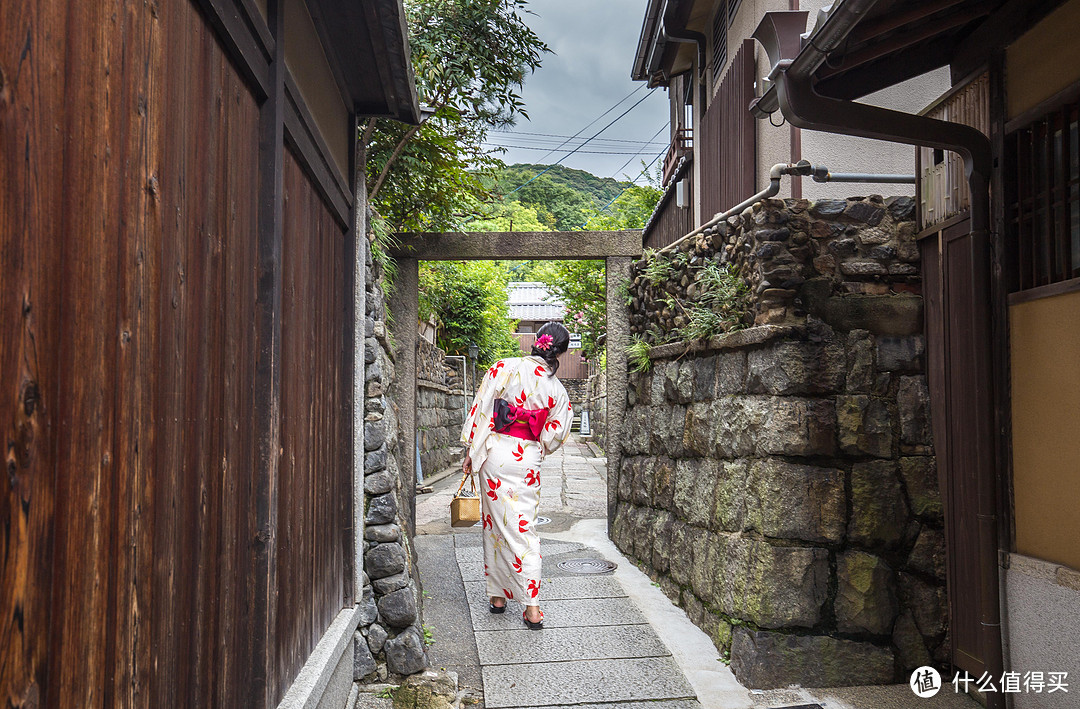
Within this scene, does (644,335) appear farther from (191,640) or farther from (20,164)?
Result: (20,164)

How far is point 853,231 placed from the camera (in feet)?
15.0

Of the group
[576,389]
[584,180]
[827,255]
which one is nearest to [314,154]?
[827,255]

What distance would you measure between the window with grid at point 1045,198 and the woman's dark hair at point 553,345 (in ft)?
9.45

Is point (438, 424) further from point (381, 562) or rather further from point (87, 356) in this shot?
point (87, 356)

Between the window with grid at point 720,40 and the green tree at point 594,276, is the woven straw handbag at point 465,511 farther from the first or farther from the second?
the green tree at point 594,276

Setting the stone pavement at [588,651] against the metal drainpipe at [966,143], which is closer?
the metal drainpipe at [966,143]

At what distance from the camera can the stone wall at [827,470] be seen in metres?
4.20

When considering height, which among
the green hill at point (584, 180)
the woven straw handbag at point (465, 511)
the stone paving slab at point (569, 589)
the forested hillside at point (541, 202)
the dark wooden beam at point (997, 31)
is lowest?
the stone paving slab at point (569, 589)

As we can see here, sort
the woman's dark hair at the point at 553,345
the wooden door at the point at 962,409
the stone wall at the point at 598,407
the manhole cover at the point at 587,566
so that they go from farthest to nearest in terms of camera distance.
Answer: the stone wall at the point at 598,407, the manhole cover at the point at 587,566, the woman's dark hair at the point at 553,345, the wooden door at the point at 962,409

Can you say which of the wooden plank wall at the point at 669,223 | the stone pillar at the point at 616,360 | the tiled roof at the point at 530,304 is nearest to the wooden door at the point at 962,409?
the wooden plank wall at the point at 669,223

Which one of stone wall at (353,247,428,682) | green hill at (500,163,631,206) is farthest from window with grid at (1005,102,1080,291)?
green hill at (500,163,631,206)

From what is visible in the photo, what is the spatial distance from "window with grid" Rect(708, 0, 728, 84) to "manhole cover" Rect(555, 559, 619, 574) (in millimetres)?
4740

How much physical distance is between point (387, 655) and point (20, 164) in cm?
376

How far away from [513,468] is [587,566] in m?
1.87
